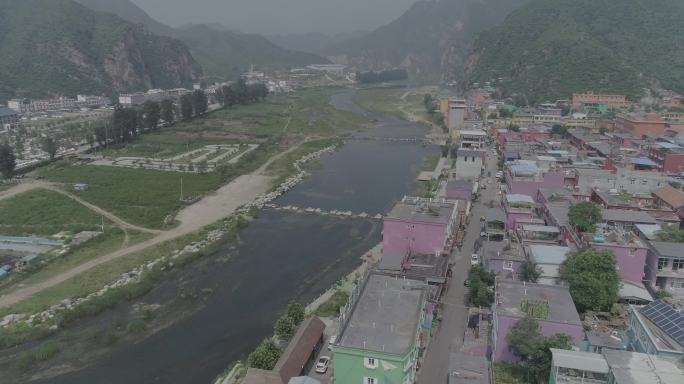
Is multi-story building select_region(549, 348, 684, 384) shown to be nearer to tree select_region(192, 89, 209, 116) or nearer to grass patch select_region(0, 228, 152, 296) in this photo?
grass patch select_region(0, 228, 152, 296)

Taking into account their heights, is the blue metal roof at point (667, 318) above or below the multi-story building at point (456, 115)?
below

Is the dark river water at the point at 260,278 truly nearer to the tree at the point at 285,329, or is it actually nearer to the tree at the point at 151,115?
the tree at the point at 285,329

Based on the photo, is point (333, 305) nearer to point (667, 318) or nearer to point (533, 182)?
point (667, 318)

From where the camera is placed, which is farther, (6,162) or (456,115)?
(456,115)

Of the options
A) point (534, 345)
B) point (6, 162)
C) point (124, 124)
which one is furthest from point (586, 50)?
point (6, 162)

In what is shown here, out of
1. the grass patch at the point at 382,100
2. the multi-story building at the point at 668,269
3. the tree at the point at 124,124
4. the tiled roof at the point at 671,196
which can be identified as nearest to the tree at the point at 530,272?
the multi-story building at the point at 668,269

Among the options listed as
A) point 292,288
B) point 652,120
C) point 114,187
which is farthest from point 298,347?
point 652,120

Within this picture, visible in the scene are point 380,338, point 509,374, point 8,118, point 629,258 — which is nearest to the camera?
point 380,338

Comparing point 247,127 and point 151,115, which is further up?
point 151,115
